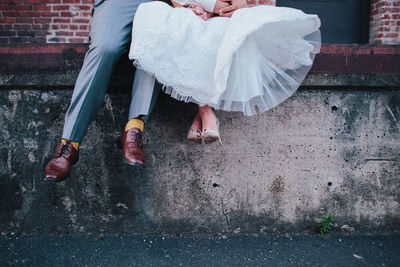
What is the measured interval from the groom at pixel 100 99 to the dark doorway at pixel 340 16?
267 cm

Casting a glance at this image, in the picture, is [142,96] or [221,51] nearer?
[221,51]

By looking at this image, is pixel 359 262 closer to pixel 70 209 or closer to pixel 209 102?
→ pixel 209 102

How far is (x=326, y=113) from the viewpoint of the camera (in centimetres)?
197

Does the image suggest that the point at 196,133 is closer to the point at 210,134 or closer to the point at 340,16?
Result: the point at 210,134

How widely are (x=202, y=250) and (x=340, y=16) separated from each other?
10.8ft

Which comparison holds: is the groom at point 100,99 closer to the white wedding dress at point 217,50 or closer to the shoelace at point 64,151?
the shoelace at point 64,151

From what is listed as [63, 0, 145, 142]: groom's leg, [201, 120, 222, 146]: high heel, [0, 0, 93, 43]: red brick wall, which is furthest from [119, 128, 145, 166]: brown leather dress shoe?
[0, 0, 93, 43]: red brick wall

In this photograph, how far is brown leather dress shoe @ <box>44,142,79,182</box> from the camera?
150cm

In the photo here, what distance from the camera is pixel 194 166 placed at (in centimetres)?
196

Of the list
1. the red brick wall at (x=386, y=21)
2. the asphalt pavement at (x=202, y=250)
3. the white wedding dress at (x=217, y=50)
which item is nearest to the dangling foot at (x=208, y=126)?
the white wedding dress at (x=217, y=50)

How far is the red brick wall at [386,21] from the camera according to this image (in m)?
3.49

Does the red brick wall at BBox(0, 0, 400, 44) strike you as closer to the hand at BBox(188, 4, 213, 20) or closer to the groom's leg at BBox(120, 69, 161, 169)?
the hand at BBox(188, 4, 213, 20)

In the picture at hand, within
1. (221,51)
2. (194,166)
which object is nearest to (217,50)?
(221,51)

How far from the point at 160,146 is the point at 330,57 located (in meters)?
1.19
